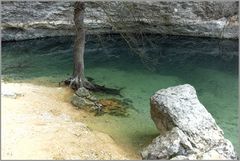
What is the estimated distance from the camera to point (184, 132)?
12328 mm

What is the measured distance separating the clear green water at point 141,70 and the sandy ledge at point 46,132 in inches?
30.2

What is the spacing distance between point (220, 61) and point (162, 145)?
1256cm

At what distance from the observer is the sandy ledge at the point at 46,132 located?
38.5 ft

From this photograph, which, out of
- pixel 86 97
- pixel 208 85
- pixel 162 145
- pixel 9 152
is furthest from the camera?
pixel 208 85

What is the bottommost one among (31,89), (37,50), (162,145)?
(37,50)

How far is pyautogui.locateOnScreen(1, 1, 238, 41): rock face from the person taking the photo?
2666cm

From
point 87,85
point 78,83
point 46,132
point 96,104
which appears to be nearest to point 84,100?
point 96,104

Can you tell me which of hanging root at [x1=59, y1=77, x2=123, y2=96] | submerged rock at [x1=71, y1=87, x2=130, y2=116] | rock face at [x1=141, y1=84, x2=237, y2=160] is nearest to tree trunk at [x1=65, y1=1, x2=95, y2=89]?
hanging root at [x1=59, y1=77, x2=123, y2=96]

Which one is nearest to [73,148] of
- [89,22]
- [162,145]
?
[162,145]

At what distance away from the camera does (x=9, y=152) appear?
11.3m

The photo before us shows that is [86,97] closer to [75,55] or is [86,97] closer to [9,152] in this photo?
[75,55]

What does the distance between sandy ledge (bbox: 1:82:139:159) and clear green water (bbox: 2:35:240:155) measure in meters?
0.77

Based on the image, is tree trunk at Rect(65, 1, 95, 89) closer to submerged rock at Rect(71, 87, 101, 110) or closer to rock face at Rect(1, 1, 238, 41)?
submerged rock at Rect(71, 87, 101, 110)

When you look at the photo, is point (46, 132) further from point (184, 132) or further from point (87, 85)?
point (87, 85)
